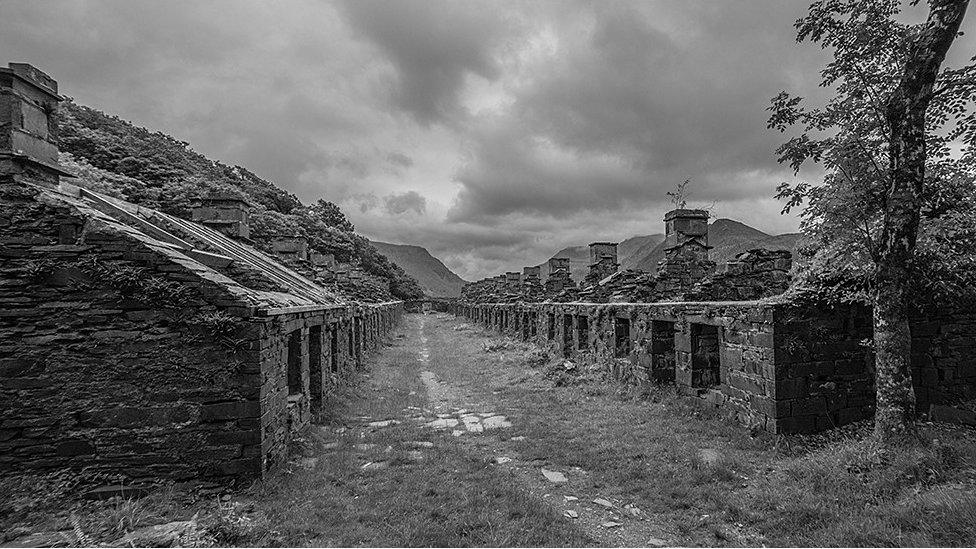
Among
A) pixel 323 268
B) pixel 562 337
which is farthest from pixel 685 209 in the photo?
pixel 323 268

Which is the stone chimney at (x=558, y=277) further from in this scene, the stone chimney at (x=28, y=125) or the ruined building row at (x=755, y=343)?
the stone chimney at (x=28, y=125)

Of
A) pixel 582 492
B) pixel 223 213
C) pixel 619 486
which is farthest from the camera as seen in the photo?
pixel 223 213

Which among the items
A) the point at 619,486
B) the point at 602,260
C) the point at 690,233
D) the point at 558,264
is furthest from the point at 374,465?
the point at 558,264

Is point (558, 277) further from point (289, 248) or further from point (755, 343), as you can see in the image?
point (755, 343)

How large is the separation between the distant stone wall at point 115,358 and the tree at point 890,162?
8.54 m

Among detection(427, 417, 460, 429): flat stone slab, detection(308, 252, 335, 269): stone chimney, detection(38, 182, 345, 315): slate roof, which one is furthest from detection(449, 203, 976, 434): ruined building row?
detection(308, 252, 335, 269): stone chimney

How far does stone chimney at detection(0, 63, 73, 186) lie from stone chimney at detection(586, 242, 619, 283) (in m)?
17.4

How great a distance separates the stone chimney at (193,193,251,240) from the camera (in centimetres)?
1504

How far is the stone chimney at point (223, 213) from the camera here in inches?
592

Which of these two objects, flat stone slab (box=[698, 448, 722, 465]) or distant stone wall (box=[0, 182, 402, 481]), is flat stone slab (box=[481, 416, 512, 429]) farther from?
distant stone wall (box=[0, 182, 402, 481])

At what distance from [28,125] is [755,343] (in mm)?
11788

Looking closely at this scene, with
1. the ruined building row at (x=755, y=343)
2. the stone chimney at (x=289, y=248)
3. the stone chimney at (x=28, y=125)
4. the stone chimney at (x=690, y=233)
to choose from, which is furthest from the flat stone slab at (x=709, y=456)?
the stone chimney at (x=289, y=248)

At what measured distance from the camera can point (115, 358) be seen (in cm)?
621

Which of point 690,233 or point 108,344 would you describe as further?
point 690,233
